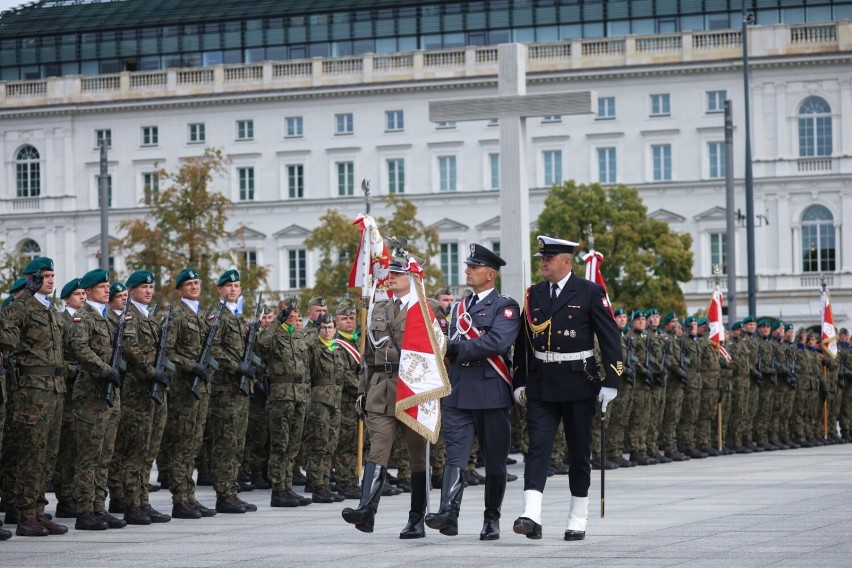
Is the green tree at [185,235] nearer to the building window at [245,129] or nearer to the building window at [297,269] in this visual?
the building window at [297,269]

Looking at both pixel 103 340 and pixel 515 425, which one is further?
pixel 515 425

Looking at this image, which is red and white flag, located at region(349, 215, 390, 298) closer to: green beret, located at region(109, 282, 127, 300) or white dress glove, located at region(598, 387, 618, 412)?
green beret, located at region(109, 282, 127, 300)

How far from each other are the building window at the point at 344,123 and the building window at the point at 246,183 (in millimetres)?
4412

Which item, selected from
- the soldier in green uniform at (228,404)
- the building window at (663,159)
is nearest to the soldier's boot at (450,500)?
the soldier in green uniform at (228,404)

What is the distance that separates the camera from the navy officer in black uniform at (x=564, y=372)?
11703 millimetres

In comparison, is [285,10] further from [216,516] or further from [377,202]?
[216,516]

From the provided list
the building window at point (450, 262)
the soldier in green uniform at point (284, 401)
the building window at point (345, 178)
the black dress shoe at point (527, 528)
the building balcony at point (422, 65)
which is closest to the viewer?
the black dress shoe at point (527, 528)

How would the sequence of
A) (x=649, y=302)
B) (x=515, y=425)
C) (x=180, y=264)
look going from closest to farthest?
(x=515, y=425) → (x=180, y=264) → (x=649, y=302)

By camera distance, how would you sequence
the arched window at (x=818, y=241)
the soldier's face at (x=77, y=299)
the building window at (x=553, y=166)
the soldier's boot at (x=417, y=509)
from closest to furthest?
the soldier's boot at (x=417, y=509) < the soldier's face at (x=77, y=299) < the arched window at (x=818, y=241) < the building window at (x=553, y=166)

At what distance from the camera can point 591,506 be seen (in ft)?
48.5

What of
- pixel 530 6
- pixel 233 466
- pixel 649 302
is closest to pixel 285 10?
pixel 530 6

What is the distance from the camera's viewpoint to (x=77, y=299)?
13.9 meters

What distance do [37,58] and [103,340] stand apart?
232ft

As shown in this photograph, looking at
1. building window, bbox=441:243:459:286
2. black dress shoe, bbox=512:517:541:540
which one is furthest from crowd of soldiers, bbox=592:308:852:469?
building window, bbox=441:243:459:286
